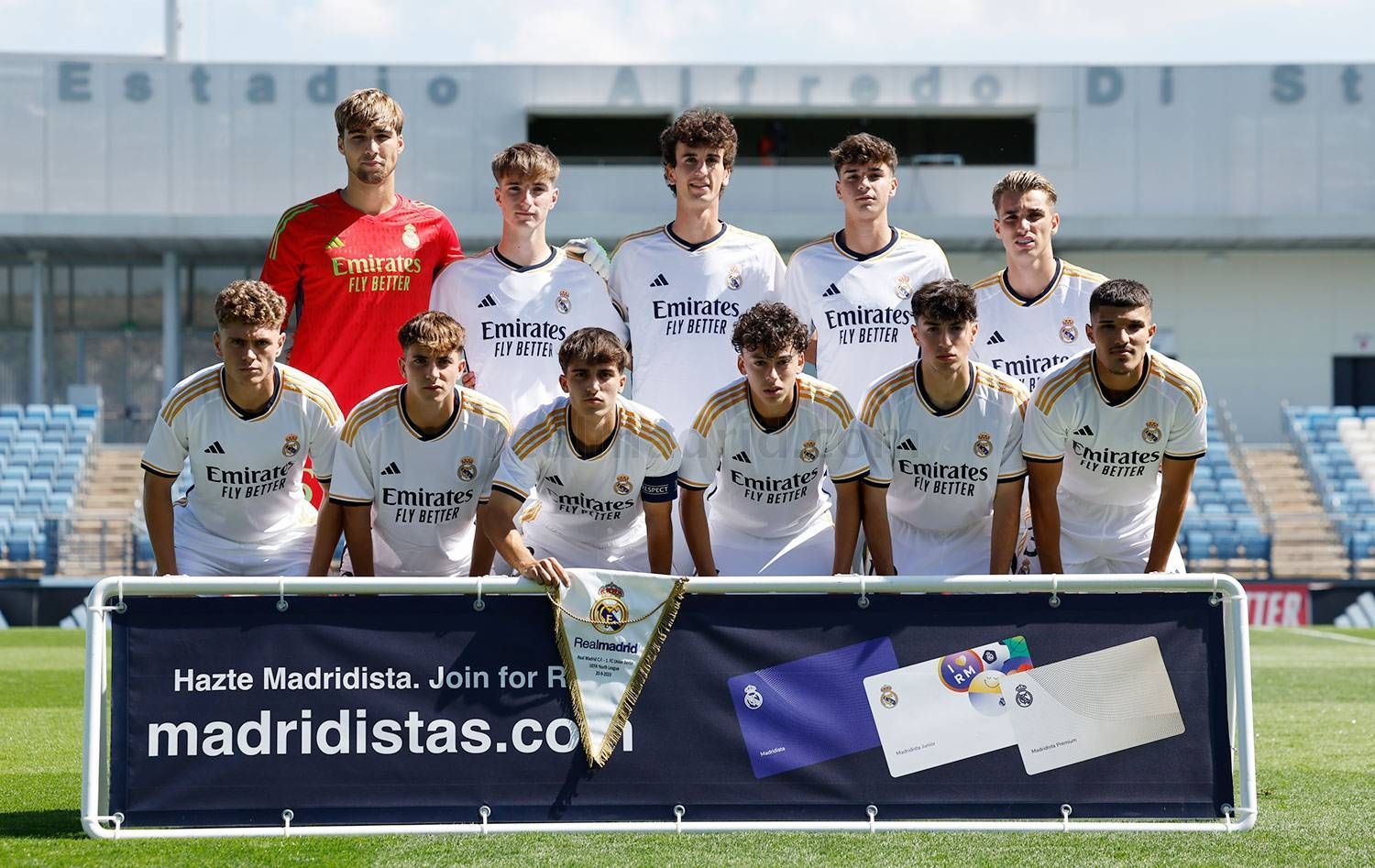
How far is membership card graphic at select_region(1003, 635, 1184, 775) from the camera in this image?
4621 millimetres

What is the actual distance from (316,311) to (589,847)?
2821 millimetres

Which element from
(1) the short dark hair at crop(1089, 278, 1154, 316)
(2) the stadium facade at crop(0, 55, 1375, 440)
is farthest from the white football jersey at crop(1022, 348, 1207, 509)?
(2) the stadium facade at crop(0, 55, 1375, 440)

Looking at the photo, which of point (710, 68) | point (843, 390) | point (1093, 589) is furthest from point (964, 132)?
point (1093, 589)

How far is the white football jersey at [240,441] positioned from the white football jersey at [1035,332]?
282 centimetres

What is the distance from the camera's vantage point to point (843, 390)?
21.0ft

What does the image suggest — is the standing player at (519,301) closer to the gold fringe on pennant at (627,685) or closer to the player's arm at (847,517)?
the player's arm at (847,517)

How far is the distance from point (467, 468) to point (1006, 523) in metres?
2.08

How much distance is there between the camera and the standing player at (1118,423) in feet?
17.2

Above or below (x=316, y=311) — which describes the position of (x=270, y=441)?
below

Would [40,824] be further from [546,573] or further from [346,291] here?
[346,291]

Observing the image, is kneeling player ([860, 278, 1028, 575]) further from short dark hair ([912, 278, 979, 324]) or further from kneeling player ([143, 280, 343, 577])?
kneeling player ([143, 280, 343, 577])

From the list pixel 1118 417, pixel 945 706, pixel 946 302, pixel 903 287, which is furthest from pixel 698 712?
pixel 903 287

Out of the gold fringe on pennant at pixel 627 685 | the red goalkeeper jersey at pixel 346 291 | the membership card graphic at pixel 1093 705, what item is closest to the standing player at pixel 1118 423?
the membership card graphic at pixel 1093 705

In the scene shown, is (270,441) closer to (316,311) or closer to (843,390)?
(316,311)
